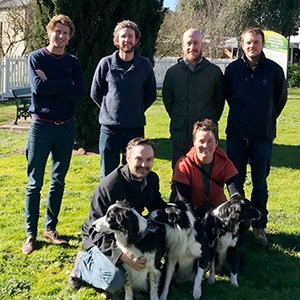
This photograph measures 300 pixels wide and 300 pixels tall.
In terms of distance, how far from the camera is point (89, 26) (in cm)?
896

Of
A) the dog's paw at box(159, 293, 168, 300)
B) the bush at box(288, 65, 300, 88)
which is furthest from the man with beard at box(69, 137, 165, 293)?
the bush at box(288, 65, 300, 88)

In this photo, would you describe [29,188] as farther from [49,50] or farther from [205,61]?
[205,61]

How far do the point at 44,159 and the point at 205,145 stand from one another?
1.60 m

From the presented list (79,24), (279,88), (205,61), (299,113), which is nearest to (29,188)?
(205,61)

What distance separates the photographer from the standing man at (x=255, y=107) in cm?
484

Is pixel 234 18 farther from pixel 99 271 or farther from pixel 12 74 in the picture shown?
pixel 99 271

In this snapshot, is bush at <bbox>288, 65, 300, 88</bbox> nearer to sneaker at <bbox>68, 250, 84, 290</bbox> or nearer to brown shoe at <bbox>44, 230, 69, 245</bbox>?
brown shoe at <bbox>44, 230, 69, 245</bbox>

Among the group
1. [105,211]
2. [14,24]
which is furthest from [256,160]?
[14,24]

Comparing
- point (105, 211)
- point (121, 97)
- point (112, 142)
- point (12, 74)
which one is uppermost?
point (12, 74)

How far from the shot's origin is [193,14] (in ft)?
117

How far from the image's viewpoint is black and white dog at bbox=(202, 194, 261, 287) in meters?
3.93

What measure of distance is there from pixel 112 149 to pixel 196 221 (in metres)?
1.49

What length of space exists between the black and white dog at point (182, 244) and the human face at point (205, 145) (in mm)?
549

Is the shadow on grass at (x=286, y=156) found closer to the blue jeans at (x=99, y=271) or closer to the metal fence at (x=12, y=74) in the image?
the blue jeans at (x=99, y=271)
